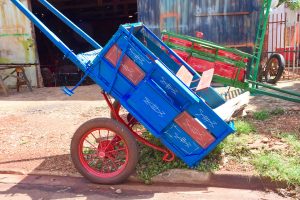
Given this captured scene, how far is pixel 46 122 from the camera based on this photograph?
677 cm

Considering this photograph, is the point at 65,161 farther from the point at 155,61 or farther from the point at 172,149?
the point at 155,61

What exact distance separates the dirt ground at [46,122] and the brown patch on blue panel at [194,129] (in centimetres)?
163

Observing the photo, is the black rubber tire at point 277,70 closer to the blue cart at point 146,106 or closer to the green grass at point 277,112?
the green grass at point 277,112

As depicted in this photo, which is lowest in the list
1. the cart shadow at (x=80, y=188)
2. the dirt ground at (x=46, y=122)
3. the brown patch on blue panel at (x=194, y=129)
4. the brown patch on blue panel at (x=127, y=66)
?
the cart shadow at (x=80, y=188)

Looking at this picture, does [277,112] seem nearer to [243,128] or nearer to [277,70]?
[243,128]

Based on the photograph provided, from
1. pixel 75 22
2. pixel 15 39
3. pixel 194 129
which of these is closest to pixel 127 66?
pixel 194 129

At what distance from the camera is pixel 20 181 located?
4.41 m

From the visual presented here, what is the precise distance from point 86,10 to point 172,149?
1510cm

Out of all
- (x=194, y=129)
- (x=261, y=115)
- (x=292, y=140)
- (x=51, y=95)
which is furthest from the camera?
(x=51, y=95)

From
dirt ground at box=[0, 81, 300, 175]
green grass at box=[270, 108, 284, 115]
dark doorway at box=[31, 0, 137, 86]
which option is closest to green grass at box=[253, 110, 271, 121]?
green grass at box=[270, 108, 284, 115]

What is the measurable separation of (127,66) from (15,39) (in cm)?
837

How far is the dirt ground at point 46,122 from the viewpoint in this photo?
491cm

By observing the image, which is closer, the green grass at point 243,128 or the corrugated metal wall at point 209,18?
the green grass at point 243,128

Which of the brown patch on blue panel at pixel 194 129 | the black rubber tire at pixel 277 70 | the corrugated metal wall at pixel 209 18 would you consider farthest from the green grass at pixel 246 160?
the corrugated metal wall at pixel 209 18
